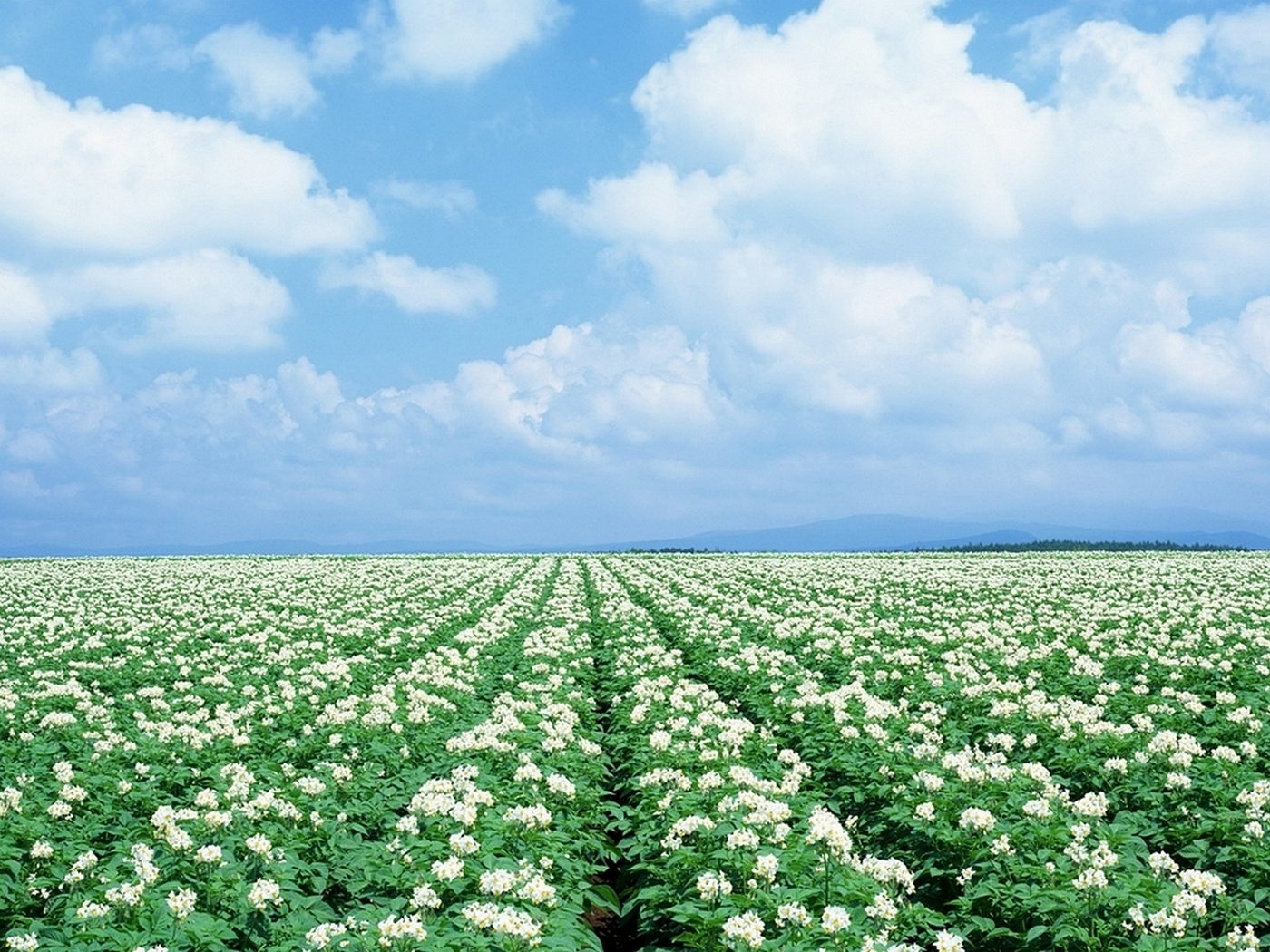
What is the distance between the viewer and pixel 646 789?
32.0 feet

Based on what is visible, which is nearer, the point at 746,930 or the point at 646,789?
the point at 746,930

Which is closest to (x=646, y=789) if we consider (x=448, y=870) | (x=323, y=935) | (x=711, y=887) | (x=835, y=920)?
(x=711, y=887)

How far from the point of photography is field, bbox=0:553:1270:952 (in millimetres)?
6230

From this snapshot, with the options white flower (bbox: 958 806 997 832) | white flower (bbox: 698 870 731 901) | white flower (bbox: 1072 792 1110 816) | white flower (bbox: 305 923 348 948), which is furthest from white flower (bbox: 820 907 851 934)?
white flower (bbox: 1072 792 1110 816)

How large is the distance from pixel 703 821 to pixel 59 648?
18865mm

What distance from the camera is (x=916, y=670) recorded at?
16.3m

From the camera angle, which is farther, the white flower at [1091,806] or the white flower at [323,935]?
the white flower at [1091,806]

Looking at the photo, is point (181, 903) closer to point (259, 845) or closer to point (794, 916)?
point (259, 845)

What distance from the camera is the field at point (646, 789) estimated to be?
20.4 ft

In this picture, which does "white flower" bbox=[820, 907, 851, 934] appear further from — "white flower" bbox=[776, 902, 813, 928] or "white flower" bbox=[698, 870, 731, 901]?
"white flower" bbox=[698, 870, 731, 901]

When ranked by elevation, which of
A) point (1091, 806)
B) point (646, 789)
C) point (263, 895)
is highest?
point (1091, 806)

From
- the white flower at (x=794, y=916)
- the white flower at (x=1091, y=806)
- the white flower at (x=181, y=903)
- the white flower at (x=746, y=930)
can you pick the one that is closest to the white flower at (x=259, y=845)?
the white flower at (x=181, y=903)

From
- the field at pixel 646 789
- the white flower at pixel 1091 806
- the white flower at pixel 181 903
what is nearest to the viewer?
the white flower at pixel 181 903

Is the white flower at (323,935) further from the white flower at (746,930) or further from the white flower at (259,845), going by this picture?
the white flower at (746,930)
